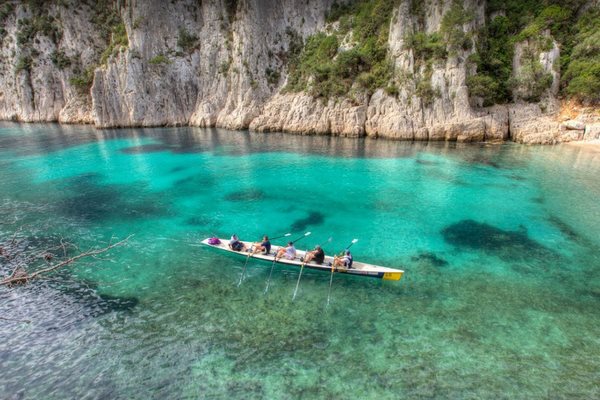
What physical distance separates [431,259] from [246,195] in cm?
1512

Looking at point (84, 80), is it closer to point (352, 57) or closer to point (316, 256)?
point (352, 57)

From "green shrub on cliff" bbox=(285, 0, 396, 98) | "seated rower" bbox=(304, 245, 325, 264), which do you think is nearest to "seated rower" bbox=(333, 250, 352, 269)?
"seated rower" bbox=(304, 245, 325, 264)

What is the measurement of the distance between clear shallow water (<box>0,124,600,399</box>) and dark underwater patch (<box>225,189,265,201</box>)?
0.72 feet

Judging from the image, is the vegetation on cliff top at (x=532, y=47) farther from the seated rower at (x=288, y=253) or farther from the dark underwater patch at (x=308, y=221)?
the seated rower at (x=288, y=253)

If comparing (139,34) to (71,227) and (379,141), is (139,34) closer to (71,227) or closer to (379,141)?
(379,141)

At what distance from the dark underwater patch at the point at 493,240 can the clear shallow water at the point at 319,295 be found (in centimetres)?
12

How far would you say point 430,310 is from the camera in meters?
13.2

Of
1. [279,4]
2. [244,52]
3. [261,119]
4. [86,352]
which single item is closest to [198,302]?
[86,352]

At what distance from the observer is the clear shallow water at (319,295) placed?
10.3 metres

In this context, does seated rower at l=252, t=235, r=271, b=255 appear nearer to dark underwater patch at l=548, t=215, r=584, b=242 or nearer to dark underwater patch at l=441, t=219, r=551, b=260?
dark underwater patch at l=441, t=219, r=551, b=260

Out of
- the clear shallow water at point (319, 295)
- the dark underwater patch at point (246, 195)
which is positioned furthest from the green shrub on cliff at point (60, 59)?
the dark underwater patch at point (246, 195)

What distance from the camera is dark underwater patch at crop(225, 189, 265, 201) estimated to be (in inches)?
1021

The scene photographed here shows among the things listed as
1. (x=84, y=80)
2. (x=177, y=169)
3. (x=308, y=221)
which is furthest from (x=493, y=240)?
(x=84, y=80)

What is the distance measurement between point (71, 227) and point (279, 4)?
188ft
